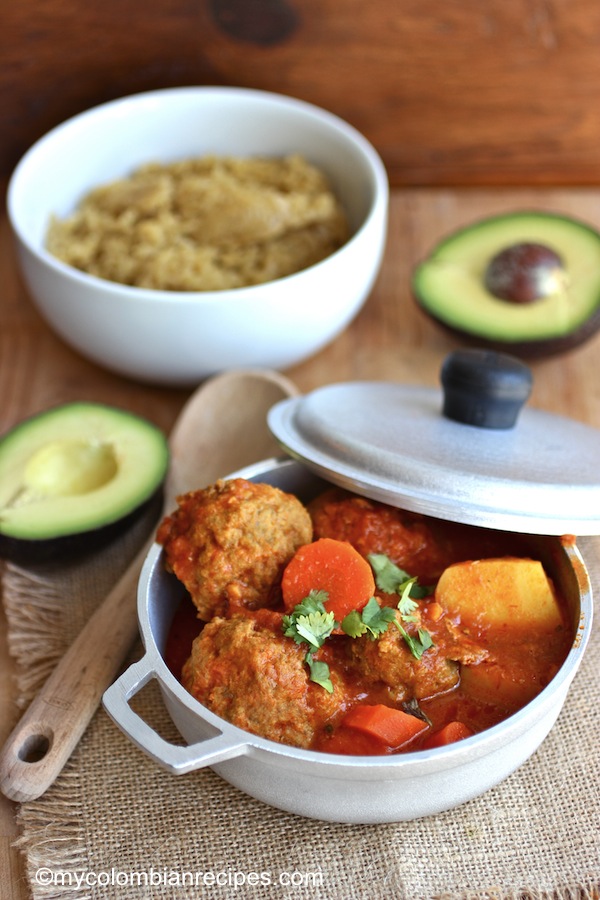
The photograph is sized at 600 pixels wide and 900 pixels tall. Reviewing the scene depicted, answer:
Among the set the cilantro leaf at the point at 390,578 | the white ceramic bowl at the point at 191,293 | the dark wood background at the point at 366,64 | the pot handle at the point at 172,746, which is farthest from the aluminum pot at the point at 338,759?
the dark wood background at the point at 366,64

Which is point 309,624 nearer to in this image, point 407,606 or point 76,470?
point 407,606

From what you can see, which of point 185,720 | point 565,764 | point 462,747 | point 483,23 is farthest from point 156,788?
point 483,23

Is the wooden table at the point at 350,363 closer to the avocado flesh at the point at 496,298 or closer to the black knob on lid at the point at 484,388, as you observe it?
the avocado flesh at the point at 496,298

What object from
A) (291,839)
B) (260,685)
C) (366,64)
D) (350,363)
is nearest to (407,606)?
(260,685)

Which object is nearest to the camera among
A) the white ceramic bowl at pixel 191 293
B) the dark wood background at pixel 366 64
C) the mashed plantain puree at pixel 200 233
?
the white ceramic bowl at pixel 191 293

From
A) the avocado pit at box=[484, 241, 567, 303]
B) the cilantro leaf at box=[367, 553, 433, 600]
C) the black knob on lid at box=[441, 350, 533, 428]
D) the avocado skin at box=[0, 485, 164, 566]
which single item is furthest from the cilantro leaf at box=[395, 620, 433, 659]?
the avocado pit at box=[484, 241, 567, 303]

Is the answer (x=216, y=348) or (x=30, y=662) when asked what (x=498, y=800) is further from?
(x=216, y=348)
